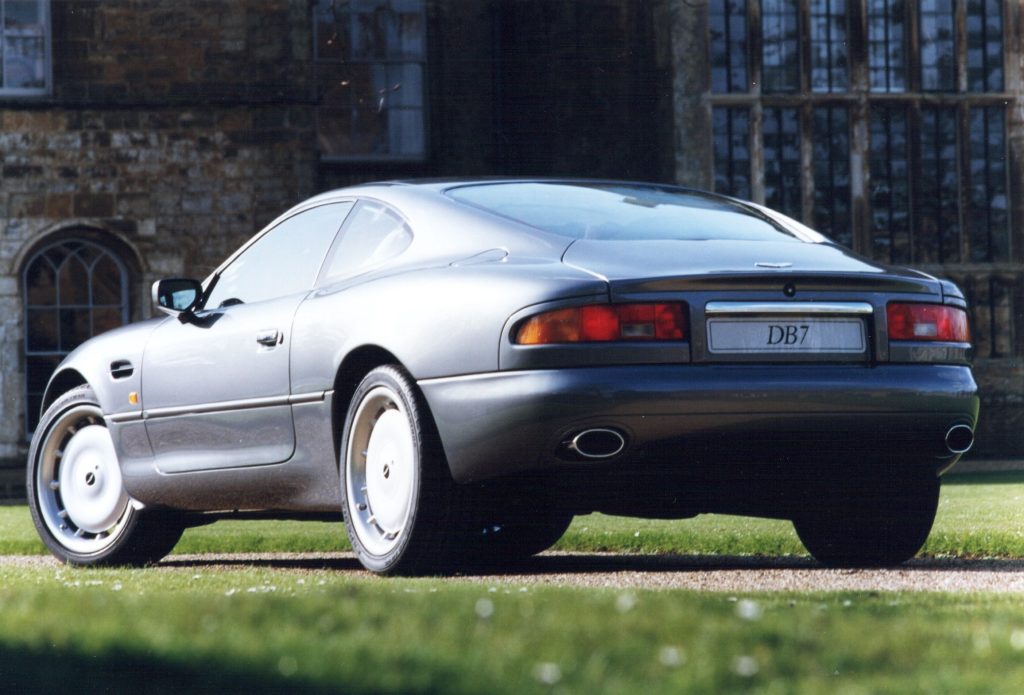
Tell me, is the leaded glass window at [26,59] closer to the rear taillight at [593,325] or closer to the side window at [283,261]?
the side window at [283,261]

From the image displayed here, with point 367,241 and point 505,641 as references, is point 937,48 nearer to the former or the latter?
point 367,241

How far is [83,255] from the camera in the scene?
2002cm

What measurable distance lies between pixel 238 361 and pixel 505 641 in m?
3.51

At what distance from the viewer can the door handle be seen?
6.54 m

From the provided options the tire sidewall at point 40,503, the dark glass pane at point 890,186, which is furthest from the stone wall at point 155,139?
the tire sidewall at point 40,503

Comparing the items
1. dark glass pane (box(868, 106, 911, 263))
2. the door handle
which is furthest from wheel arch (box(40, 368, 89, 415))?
dark glass pane (box(868, 106, 911, 263))

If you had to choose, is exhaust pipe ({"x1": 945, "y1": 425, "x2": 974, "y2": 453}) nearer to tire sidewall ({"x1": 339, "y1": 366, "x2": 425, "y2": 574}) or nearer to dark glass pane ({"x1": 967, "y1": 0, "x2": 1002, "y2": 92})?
Result: tire sidewall ({"x1": 339, "y1": 366, "x2": 425, "y2": 574})

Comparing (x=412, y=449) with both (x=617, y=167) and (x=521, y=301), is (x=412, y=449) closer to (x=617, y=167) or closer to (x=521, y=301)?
(x=521, y=301)

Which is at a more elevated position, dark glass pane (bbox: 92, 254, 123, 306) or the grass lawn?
dark glass pane (bbox: 92, 254, 123, 306)

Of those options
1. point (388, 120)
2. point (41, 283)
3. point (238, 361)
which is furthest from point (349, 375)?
point (388, 120)

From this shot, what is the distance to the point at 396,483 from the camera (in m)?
5.94

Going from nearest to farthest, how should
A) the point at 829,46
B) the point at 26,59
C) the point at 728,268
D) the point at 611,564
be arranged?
the point at 728,268
the point at 611,564
the point at 26,59
the point at 829,46

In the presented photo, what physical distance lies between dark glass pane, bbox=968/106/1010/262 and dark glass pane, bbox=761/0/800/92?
2.53 metres

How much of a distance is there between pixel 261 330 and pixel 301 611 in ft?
9.19
